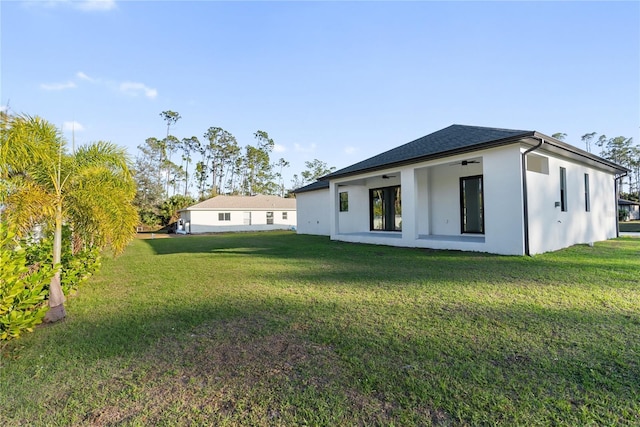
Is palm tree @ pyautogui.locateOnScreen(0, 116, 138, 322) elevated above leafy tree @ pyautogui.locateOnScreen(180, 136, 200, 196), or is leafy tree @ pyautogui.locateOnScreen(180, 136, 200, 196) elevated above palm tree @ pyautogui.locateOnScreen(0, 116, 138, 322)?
leafy tree @ pyautogui.locateOnScreen(180, 136, 200, 196)

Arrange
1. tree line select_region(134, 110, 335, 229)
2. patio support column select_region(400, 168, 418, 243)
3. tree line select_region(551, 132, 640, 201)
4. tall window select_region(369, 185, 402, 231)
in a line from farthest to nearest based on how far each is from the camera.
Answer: tree line select_region(551, 132, 640, 201), tree line select_region(134, 110, 335, 229), tall window select_region(369, 185, 402, 231), patio support column select_region(400, 168, 418, 243)

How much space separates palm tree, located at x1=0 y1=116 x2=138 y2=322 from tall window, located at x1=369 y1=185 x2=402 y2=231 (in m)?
11.5

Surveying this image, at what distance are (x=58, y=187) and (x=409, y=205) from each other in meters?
9.74

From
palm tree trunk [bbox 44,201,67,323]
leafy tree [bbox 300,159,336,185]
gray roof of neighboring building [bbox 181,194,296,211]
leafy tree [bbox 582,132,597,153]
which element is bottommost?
palm tree trunk [bbox 44,201,67,323]

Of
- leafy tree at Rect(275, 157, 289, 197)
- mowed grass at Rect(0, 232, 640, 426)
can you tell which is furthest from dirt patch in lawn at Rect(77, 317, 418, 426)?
leafy tree at Rect(275, 157, 289, 197)

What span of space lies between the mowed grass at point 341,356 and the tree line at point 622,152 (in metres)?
56.1

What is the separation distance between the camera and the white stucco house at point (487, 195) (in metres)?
8.66

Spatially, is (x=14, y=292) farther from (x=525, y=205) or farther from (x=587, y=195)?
(x=587, y=195)

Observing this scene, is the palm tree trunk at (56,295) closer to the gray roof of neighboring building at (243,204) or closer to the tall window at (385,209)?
the tall window at (385,209)

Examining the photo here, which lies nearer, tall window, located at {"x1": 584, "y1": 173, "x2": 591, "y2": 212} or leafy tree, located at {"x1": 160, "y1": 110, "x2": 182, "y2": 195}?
tall window, located at {"x1": 584, "y1": 173, "x2": 591, "y2": 212}

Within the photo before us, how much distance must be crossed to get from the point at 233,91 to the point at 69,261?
52.3ft

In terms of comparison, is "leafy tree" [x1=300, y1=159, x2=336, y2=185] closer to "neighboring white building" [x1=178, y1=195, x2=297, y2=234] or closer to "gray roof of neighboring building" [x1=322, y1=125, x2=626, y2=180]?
"neighboring white building" [x1=178, y1=195, x2=297, y2=234]

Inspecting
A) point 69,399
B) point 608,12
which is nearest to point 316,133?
point 608,12

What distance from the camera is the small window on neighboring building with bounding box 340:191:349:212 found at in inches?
675
